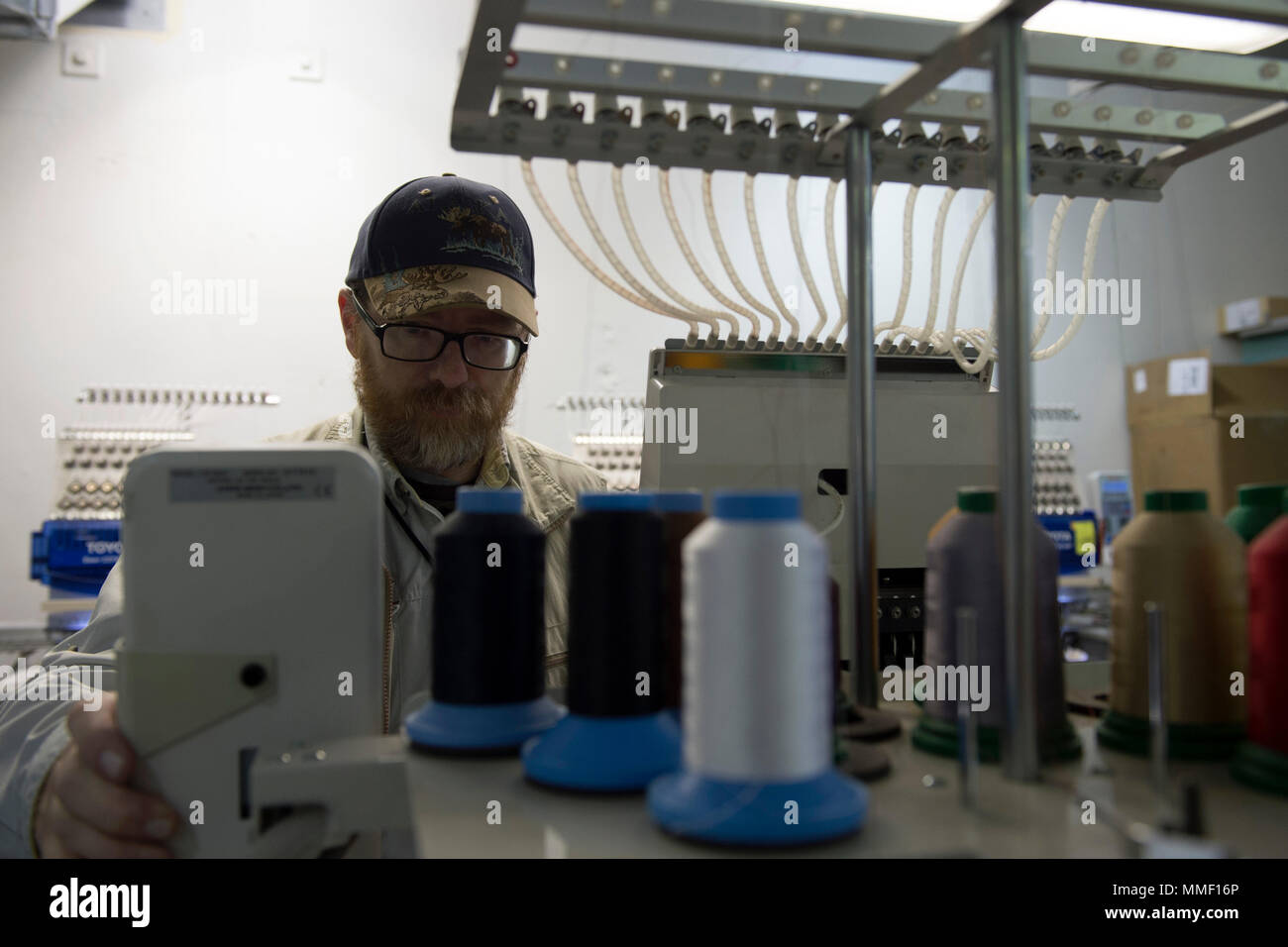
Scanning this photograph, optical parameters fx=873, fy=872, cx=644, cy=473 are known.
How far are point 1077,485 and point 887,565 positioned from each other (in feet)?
6.21

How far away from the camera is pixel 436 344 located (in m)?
1.49

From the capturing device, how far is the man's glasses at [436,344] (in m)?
1.47

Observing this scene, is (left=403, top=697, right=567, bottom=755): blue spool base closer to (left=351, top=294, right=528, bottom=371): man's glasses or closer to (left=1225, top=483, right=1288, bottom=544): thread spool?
(left=1225, top=483, right=1288, bottom=544): thread spool

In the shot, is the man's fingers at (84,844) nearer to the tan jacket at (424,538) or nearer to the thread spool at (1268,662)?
the tan jacket at (424,538)

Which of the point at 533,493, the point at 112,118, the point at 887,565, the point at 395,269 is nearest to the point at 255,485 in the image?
the point at 887,565

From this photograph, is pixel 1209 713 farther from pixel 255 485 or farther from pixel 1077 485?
pixel 1077 485

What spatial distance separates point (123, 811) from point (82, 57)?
3614 millimetres

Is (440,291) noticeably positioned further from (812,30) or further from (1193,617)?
(1193,617)

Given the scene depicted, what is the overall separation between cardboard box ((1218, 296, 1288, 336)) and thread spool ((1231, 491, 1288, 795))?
592mm

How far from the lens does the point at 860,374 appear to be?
83cm

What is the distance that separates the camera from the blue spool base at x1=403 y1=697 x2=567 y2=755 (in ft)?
1.91
